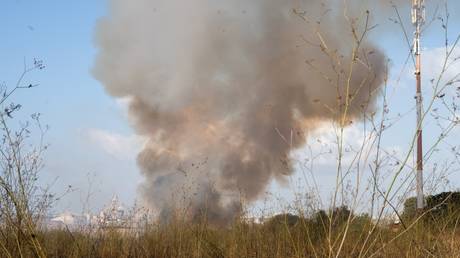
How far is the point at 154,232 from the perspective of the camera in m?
8.50

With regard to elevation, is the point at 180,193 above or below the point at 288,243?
above

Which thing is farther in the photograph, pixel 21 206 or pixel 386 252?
pixel 386 252

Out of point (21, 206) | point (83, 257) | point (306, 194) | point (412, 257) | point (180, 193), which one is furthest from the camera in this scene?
point (180, 193)

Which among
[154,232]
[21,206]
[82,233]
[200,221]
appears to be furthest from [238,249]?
[21,206]

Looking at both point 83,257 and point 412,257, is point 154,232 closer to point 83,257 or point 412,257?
point 83,257

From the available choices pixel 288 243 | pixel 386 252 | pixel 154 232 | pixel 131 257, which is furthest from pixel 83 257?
pixel 386 252

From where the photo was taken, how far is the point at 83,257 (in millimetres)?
6980

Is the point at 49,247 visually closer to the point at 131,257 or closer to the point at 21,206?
the point at 131,257

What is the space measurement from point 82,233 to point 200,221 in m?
1.82

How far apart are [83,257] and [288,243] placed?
2779mm

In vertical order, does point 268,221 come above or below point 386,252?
above

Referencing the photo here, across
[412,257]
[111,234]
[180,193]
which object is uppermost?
[180,193]

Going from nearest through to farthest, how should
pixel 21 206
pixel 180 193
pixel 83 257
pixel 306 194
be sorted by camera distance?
1. pixel 21 206
2. pixel 306 194
3. pixel 83 257
4. pixel 180 193

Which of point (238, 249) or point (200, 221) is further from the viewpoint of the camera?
point (200, 221)
